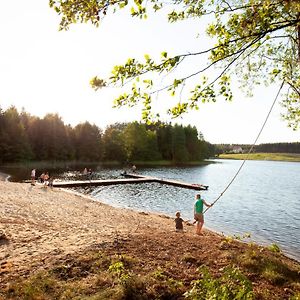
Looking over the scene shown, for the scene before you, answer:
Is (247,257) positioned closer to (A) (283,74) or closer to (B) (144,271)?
(B) (144,271)

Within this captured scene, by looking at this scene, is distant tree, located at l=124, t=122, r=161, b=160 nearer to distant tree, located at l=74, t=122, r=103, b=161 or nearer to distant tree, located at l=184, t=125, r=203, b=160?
distant tree, located at l=74, t=122, r=103, b=161

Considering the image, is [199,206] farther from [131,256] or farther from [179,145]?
[179,145]

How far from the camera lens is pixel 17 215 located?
15.2m

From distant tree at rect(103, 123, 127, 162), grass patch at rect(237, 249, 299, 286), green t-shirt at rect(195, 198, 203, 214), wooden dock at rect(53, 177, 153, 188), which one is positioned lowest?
wooden dock at rect(53, 177, 153, 188)

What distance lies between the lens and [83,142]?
96562mm

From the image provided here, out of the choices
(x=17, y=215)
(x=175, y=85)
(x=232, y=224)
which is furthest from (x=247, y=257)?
(x=232, y=224)

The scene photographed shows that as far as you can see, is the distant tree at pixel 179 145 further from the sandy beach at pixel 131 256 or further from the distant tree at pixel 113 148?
the sandy beach at pixel 131 256

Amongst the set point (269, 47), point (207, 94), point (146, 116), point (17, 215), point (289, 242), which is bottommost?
point (289, 242)

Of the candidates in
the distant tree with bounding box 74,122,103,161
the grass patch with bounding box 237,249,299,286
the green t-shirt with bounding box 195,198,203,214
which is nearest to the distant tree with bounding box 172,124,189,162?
the distant tree with bounding box 74,122,103,161

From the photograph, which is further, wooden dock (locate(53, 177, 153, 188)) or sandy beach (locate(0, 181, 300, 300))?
wooden dock (locate(53, 177, 153, 188))

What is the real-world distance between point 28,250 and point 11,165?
232ft

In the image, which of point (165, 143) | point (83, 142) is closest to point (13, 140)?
point (83, 142)

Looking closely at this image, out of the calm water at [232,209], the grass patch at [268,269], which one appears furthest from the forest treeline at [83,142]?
the grass patch at [268,269]

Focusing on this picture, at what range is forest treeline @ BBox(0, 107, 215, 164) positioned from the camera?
77188mm
